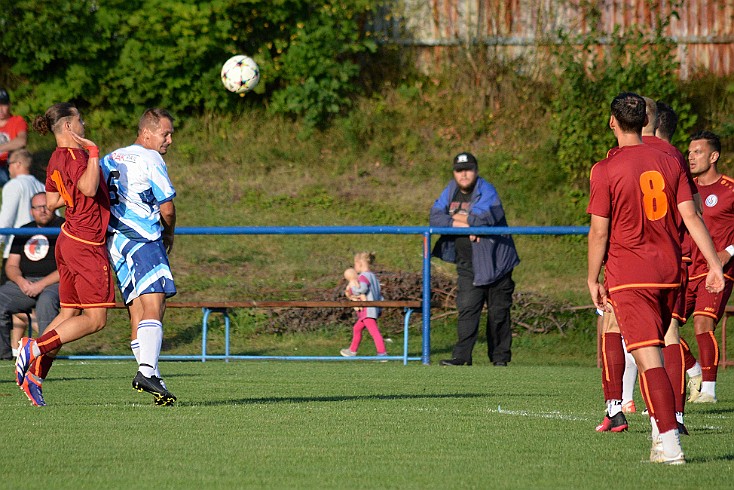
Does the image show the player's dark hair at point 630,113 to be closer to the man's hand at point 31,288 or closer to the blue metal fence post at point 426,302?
the blue metal fence post at point 426,302

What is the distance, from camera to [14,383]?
9445 mm

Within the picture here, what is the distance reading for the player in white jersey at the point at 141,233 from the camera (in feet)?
24.6

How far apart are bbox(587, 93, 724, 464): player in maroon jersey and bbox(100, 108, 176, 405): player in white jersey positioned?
289cm

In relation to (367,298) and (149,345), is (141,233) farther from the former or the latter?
(367,298)

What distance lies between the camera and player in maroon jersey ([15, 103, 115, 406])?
7500mm

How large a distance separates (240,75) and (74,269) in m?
8.70

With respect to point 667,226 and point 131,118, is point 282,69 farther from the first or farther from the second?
point 667,226

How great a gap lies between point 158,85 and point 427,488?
15309 mm

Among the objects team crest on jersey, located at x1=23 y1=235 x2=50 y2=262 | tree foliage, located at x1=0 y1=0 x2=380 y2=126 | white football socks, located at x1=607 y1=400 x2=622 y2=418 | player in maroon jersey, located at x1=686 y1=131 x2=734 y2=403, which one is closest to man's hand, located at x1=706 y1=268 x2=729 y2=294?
white football socks, located at x1=607 y1=400 x2=622 y2=418

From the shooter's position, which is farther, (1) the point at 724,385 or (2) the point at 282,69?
(2) the point at 282,69

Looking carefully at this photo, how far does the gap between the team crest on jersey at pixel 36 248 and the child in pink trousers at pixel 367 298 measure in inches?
129

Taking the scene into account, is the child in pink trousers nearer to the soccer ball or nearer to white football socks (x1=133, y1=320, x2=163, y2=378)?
the soccer ball

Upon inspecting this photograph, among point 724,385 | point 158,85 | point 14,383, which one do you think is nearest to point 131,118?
point 158,85

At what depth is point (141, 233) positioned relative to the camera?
24.8ft
